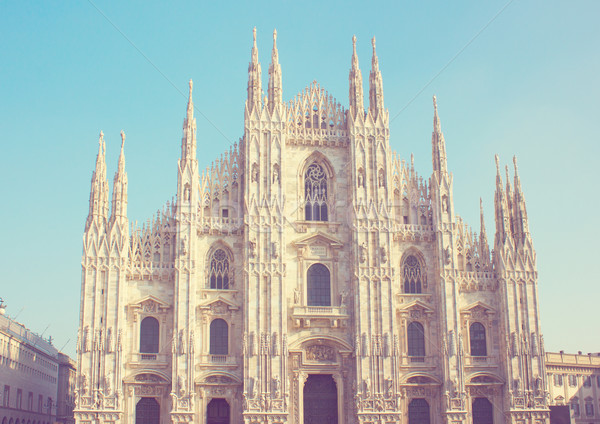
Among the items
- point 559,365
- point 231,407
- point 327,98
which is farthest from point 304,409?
point 559,365

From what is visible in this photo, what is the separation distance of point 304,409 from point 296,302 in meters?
6.77

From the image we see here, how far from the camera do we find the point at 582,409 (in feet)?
232

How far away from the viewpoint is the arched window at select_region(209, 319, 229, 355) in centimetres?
4712

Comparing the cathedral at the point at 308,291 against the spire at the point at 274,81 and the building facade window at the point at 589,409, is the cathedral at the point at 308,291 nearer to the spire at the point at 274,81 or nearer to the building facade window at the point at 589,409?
the spire at the point at 274,81

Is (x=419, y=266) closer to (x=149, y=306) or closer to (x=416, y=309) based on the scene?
(x=416, y=309)

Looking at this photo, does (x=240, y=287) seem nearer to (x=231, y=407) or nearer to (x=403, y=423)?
(x=231, y=407)

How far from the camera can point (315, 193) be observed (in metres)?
51.1

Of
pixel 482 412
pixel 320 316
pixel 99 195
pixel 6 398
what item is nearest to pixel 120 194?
pixel 99 195

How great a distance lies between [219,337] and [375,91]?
20147 mm

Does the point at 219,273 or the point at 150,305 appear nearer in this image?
the point at 150,305

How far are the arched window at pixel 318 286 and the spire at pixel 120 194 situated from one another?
1275 cm

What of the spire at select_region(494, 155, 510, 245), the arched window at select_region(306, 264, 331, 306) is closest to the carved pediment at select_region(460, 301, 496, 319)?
the spire at select_region(494, 155, 510, 245)

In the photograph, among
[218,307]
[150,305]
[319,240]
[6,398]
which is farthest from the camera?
[6,398]

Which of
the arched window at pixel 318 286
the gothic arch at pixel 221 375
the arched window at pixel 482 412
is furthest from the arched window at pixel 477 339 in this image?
the gothic arch at pixel 221 375
